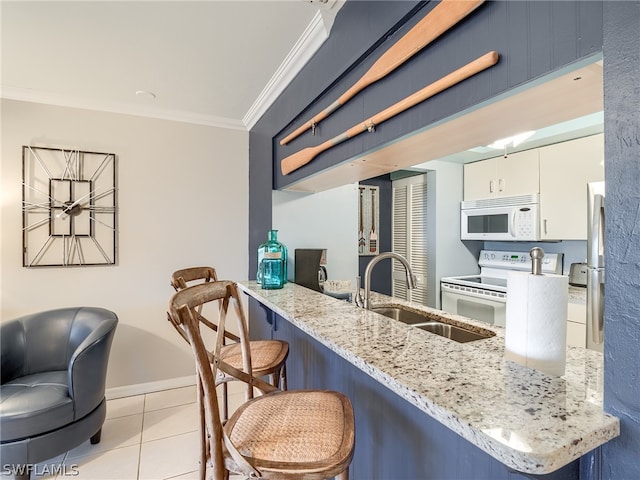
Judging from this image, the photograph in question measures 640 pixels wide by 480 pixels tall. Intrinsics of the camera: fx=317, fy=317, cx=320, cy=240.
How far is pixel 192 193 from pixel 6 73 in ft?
4.77

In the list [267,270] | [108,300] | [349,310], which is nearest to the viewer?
[349,310]

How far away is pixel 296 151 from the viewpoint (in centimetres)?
214

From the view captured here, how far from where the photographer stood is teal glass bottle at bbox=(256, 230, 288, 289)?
225cm

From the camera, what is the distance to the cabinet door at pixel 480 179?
3322mm

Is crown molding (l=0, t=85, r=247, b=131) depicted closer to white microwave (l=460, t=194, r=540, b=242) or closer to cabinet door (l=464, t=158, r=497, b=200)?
cabinet door (l=464, t=158, r=497, b=200)

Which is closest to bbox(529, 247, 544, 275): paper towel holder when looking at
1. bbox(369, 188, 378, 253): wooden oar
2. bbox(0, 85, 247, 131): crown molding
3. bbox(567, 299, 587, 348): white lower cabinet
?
bbox(567, 299, 587, 348): white lower cabinet

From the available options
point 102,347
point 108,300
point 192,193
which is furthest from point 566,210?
point 108,300

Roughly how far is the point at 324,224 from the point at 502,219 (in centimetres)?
184

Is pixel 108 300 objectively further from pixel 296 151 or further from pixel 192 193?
pixel 296 151

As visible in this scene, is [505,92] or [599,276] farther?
[599,276]

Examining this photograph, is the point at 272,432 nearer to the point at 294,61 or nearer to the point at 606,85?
the point at 606,85

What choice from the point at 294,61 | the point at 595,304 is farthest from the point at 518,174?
the point at 294,61

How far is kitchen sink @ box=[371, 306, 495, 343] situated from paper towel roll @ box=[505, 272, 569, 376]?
1.61 ft

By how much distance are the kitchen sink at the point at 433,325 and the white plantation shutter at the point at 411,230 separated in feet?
5.85
